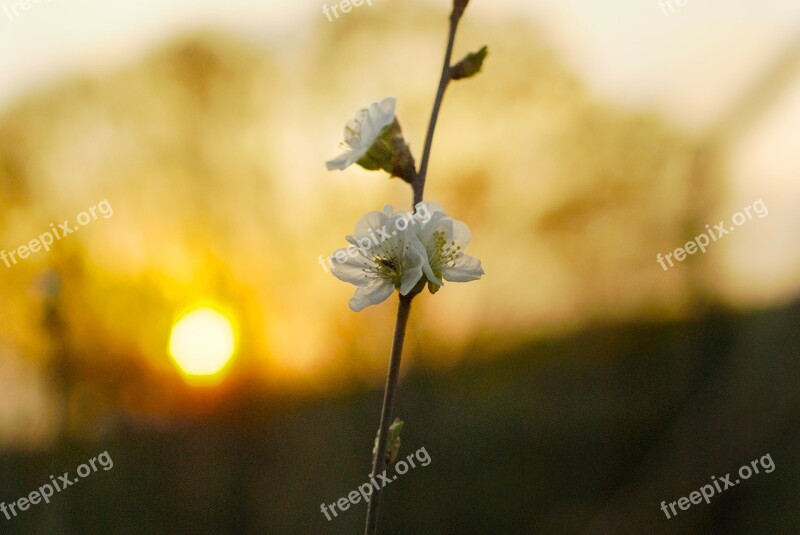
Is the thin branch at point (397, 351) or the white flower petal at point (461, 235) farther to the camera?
the white flower petal at point (461, 235)

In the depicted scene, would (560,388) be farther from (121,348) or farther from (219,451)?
(121,348)

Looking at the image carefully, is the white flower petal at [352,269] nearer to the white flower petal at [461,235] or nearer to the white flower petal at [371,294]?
the white flower petal at [371,294]

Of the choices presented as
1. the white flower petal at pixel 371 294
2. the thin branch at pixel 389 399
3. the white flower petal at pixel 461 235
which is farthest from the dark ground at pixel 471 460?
the thin branch at pixel 389 399

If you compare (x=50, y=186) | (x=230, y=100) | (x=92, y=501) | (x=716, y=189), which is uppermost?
(x=230, y=100)

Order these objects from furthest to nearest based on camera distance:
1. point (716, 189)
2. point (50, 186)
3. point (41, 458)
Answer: point (50, 186) → point (41, 458) → point (716, 189)

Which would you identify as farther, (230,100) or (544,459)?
(544,459)

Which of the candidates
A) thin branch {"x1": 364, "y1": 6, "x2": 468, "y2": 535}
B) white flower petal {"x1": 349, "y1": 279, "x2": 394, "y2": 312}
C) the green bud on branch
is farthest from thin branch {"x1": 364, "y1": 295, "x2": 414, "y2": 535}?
the green bud on branch

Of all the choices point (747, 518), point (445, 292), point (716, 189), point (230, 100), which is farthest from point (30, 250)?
point (747, 518)

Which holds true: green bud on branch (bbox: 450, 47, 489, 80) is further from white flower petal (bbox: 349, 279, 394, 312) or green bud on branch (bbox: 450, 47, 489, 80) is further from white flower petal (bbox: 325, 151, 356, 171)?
white flower petal (bbox: 349, 279, 394, 312)

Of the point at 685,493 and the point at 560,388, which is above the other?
the point at 560,388
